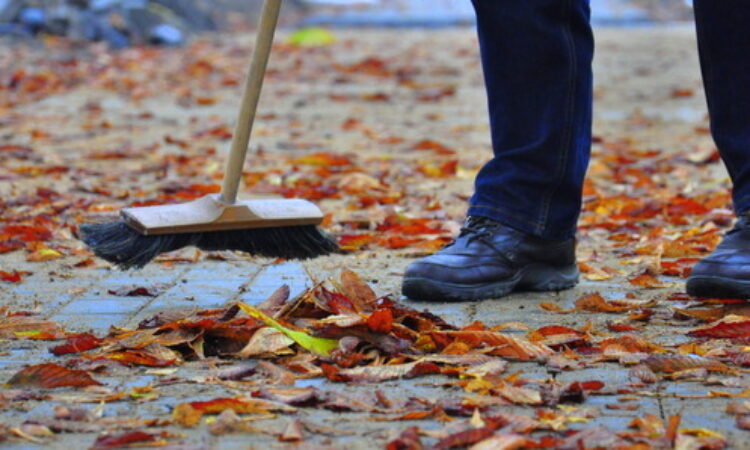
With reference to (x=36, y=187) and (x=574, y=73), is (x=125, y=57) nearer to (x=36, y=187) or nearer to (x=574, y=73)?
(x=36, y=187)

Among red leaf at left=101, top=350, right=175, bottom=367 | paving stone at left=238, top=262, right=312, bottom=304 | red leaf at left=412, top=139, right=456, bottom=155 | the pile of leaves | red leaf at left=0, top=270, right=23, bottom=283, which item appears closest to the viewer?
the pile of leaves

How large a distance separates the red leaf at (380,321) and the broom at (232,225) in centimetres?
76

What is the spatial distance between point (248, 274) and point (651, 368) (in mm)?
1478

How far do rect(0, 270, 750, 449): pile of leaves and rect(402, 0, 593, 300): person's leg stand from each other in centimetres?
33

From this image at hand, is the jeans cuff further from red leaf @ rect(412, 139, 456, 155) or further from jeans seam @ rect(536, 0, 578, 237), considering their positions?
red leaf @ rect(412, 139, 456, 155)

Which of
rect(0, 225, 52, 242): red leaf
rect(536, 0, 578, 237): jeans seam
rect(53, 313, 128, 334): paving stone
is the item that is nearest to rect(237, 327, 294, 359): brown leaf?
rect(53, 313, 128, 334): paving stone

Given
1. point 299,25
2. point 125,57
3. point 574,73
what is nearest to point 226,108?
point 125,57

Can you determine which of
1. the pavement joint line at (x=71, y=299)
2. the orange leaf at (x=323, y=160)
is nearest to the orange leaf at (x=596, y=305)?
the pavement joint line at (x=71, y=299)

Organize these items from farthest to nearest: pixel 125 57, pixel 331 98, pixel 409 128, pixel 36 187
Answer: pixel 125 57, pixel 331 98, pixel 409 128, pixel 36 187

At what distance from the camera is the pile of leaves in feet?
6.71

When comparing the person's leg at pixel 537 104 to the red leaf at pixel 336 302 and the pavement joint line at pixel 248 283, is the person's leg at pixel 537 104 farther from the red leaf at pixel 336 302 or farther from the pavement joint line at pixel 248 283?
the pavement joint line at pixel 248 283

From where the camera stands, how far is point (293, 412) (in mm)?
2152

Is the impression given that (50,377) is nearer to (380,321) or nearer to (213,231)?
(380,321)

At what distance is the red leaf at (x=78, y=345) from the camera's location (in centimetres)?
258
